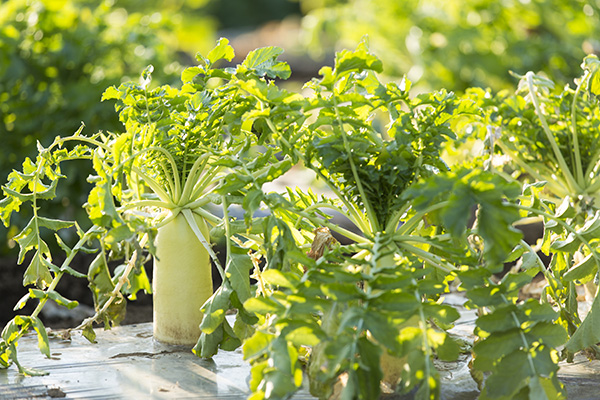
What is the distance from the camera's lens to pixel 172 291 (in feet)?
4.38

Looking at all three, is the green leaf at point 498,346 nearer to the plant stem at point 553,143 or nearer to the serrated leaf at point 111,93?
the plant stem at point 553,143

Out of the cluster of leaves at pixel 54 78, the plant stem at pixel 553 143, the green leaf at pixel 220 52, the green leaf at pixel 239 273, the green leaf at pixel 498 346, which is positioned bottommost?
the green leaf at pixel 498 346

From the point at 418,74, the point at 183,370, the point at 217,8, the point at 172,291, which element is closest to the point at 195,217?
the point at 172,291

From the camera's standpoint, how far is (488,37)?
4.20 m

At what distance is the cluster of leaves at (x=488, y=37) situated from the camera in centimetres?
405

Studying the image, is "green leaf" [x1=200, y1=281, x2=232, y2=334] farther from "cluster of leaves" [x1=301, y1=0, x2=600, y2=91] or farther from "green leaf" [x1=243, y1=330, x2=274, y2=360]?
"cluster of leaves" [x1=301, y1=0, x2=600, y2=91]

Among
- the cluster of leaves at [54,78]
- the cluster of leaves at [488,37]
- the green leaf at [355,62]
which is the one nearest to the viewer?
the green leaf at [355,62]

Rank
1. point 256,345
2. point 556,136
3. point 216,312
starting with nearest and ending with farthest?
point 256,345
point 216,312
point 556,136

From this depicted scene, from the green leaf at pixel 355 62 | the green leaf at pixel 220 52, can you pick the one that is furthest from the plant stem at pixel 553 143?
the green leaf at pixel 220 52

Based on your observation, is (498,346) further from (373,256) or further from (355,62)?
(355,62)

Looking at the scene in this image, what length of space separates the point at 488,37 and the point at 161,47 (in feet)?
7.41

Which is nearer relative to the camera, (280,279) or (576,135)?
(280,279)

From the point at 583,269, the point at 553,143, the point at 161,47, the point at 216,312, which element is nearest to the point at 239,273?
the point at 216,312

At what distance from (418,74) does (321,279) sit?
3529mm
